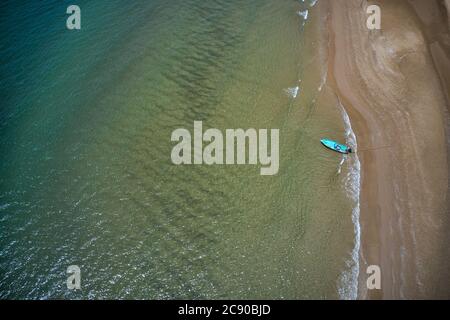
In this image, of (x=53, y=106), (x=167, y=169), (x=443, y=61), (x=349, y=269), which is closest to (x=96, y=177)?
(x=167, y=169)

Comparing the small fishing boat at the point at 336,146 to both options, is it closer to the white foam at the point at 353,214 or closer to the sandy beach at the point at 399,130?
the white foam at the point at 353,214

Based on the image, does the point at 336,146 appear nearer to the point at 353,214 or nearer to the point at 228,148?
the point at 353,214

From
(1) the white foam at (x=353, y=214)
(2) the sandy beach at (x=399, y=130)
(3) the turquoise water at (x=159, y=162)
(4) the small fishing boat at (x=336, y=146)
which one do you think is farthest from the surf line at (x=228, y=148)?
(2) the sandy beach at (x=399, y=130)

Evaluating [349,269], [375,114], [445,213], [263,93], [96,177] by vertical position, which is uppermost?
[263,93]

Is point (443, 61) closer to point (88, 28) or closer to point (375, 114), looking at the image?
point (375, 114)

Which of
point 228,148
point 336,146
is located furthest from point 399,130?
point 228,148
